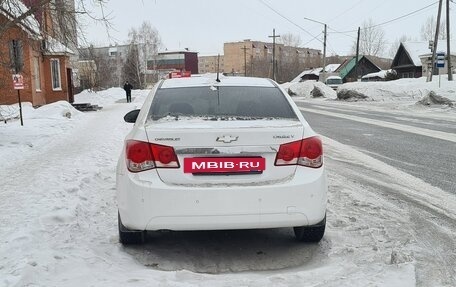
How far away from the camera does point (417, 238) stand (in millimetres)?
4578

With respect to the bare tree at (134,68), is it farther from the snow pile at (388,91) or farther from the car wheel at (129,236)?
the car wheel at (129,236)

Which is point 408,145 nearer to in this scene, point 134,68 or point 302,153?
point 302,153

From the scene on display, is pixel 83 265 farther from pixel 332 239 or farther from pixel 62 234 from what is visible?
pixel 332 239

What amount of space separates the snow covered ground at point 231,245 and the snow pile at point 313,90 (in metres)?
34.7

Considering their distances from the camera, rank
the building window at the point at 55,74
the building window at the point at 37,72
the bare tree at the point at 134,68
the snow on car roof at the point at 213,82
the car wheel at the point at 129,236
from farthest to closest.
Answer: the bare tree at the point at 134,68 < the building window at the point at 55,74 < the building window at the point at 37,72 < the snow on car roof at the point at 213,82 < the car wheel at the point at 129,236

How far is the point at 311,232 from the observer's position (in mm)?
4410

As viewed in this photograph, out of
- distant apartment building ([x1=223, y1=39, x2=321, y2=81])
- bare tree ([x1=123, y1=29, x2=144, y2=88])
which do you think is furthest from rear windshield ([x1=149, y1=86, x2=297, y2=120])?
distant apartment building ([x1=223, y1=39, x2=321, y2=81])

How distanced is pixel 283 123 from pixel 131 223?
149 centimetres

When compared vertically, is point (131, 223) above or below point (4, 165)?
above

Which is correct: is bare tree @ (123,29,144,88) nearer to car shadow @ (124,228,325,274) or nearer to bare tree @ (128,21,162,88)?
bare tree @ (128,21,162,88)

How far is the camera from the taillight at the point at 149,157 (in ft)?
12.5

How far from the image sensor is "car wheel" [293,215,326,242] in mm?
4332

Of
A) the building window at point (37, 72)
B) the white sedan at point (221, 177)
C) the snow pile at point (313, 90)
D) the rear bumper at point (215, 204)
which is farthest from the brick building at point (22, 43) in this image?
the snow pile at point (313, 90)

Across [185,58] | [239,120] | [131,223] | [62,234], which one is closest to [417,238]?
[239,120]
